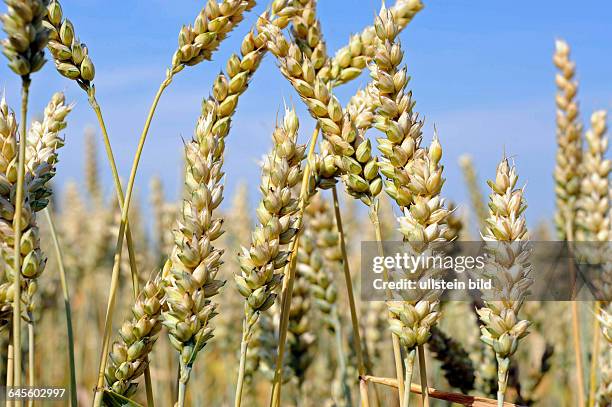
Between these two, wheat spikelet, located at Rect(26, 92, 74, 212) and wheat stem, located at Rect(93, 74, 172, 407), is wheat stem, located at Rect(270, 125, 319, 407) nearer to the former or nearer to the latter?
wheat stem, located at Rect(93, 74, 172, 407)

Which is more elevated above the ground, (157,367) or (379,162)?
(379,162)

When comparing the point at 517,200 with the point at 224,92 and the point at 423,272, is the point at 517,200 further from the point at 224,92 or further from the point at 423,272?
the point at 224,92

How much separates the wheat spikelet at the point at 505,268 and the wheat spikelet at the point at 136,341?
58 cm

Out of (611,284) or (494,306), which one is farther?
(611,284)

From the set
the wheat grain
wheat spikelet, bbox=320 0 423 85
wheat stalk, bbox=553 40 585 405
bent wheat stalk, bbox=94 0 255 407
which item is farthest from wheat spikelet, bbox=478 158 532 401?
the wheat grain

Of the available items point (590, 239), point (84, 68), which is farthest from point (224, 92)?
point (590, 239)

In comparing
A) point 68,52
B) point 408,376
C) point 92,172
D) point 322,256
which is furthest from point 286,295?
point 92,172

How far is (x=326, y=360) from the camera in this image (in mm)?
3020

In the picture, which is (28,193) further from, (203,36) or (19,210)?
(203,36)

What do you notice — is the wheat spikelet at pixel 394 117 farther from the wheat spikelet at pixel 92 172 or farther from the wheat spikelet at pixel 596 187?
the wheat spikelet at pixel 92 172

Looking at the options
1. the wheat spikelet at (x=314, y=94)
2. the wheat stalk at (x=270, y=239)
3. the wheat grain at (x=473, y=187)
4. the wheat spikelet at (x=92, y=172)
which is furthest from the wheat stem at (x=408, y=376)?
the wheat spikelet at (x=92, y=172)

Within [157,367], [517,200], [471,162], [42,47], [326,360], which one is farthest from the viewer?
[471,162]

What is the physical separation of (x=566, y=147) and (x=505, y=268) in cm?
164

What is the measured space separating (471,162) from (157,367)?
8.83 feet
